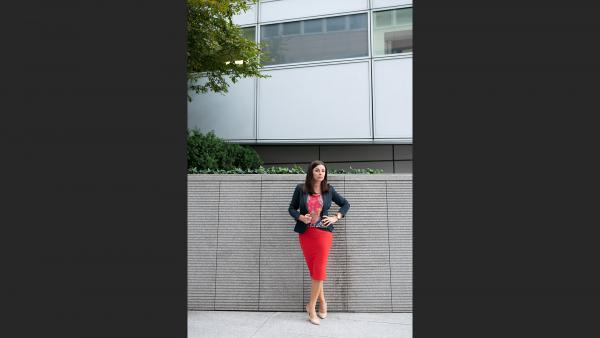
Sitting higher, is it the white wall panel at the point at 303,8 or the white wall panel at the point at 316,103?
the white wall panel at the point at 303,8

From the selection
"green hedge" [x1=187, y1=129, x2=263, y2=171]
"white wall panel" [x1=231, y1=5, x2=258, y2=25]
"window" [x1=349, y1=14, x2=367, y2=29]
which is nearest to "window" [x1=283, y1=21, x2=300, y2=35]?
"white wall panel" [x1=231, y1=5, x2=258, y2=25]

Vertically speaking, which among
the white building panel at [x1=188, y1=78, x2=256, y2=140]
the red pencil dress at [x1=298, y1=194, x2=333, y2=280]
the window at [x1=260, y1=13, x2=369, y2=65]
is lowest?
the red pencil dress at [x1=298, y1=194, x2=333, y2=280]

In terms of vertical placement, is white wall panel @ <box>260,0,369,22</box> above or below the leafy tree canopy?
above

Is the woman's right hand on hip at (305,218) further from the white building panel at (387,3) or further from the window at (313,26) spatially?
the white building panel at (387,3)

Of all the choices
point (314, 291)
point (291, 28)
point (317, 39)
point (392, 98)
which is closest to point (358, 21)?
point (317, 39)

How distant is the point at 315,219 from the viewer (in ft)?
15.2

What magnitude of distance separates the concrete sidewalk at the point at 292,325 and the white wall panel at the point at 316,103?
4.85 meters

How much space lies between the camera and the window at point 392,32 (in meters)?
8.95

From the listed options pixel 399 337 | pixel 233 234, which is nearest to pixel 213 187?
pixel 233 234

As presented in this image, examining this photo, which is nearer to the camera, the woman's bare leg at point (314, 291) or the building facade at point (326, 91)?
the woman's bare leg at point (314, 291)

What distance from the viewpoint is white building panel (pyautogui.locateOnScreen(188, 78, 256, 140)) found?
382 inches

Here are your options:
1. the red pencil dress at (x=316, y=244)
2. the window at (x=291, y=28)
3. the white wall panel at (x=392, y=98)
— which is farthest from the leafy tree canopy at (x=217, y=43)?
the red pencil dress at (x=316, y=244)

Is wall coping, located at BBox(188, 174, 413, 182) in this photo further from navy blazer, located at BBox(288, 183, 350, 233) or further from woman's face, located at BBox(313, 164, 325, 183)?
woman's face, located at BBox(313, 164, 325, 183)

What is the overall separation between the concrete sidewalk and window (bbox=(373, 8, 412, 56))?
5929 mm
